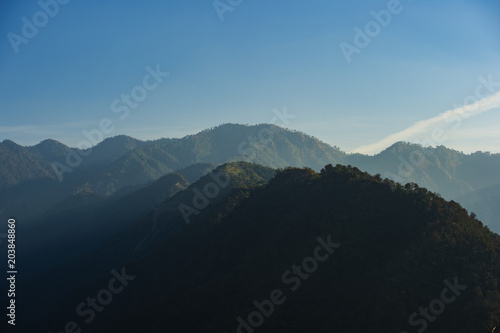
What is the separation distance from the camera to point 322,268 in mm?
58812

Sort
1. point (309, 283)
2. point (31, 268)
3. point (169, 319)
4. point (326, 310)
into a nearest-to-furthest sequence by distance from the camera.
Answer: point (326, 310) → point (309, 283) → point (169, 319) → point (31, 268)

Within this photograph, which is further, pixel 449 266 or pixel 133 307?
pixel 133 307

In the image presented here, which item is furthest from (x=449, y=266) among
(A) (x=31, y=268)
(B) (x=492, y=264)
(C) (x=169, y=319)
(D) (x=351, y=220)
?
(A) (x=31, y=268)

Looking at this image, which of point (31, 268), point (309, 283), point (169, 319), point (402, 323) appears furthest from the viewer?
point (31, 268)

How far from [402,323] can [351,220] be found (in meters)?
22.8

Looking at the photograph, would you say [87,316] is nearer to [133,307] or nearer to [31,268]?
[133,307]

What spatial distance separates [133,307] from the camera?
85250 millimetres

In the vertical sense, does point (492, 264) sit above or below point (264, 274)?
below

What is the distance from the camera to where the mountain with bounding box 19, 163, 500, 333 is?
48.2m

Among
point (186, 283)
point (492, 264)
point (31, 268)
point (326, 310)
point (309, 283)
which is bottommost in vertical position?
point (492, 264)

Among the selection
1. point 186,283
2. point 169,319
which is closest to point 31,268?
point 186,283

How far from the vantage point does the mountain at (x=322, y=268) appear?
48.2 metres

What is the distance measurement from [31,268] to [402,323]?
197 m

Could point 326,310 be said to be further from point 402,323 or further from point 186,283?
point 186,283
